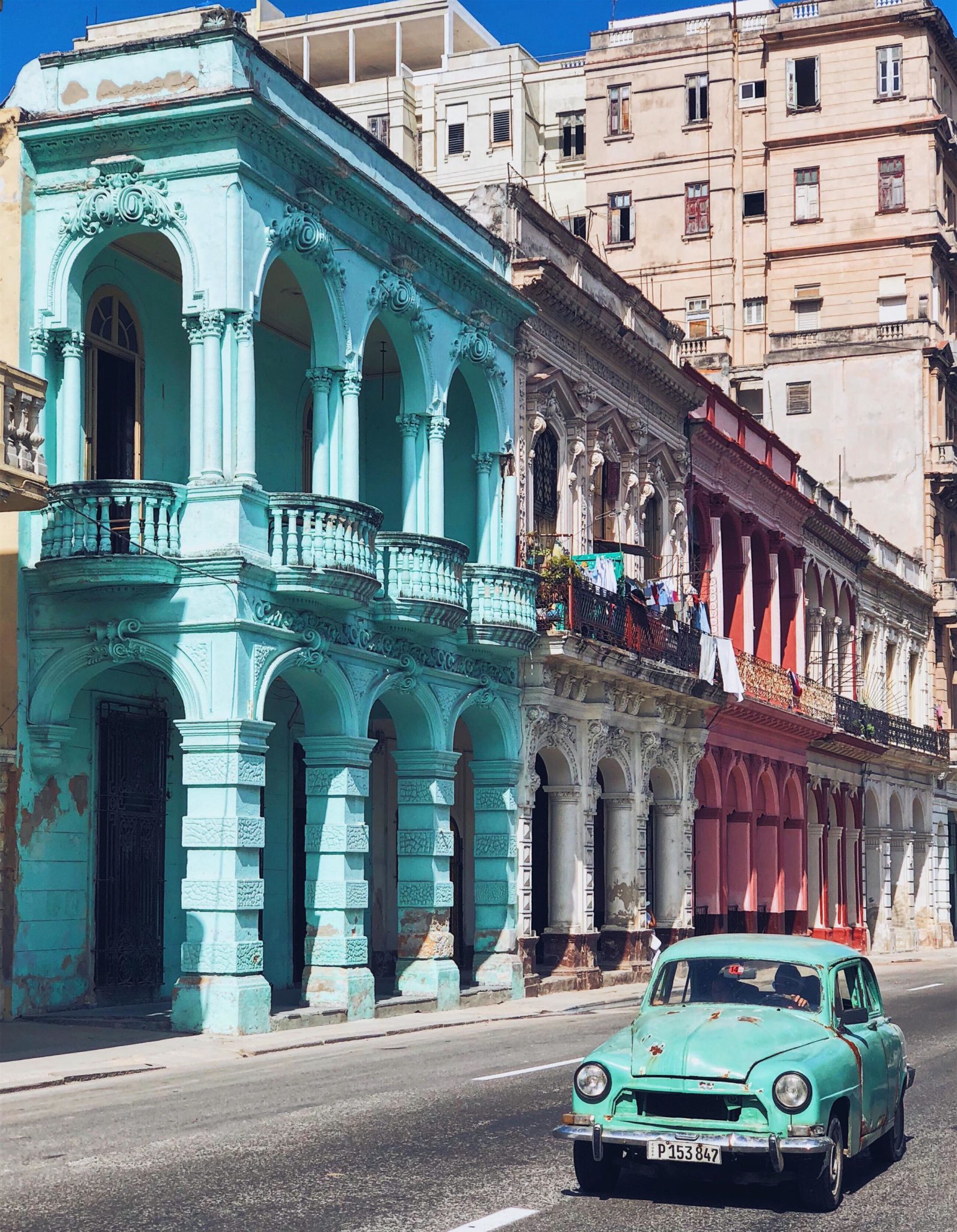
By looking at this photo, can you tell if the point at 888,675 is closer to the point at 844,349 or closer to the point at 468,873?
the point at 844,349

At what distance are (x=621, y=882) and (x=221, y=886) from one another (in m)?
12.8

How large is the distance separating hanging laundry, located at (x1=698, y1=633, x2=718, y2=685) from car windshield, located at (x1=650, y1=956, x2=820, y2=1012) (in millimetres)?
21565

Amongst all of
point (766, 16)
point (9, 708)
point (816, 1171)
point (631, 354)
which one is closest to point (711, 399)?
point (631, 354)

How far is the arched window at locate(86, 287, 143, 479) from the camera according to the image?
21.2 m

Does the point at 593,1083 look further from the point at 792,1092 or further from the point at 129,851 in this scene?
the point at 129,851

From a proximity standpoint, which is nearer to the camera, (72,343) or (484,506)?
(72,343)

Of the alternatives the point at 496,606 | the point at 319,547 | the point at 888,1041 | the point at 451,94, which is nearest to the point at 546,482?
the point at 496,606

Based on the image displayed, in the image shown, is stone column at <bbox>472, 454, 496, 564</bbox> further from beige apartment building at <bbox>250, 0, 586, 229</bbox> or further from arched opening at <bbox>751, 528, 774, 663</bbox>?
beige apartment building at <bbox>250, 0, 586, 229</bbox>

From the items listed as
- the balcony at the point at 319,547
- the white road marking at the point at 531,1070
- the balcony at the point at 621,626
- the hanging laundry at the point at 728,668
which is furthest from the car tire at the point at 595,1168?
the hanging laundry at the point at 728,668

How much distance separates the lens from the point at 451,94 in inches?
2403

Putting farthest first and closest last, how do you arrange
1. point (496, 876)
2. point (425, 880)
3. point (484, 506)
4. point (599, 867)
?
point (599, 867) → point (484, 506) → point (496, 876) → point (425, 880)

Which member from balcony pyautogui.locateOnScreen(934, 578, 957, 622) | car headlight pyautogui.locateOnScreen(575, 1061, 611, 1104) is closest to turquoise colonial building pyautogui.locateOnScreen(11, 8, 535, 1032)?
car headlight pyautogui.locateOnScreen(575, 1061, 611, 1104)

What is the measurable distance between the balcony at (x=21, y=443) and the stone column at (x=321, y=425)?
17.0 feet

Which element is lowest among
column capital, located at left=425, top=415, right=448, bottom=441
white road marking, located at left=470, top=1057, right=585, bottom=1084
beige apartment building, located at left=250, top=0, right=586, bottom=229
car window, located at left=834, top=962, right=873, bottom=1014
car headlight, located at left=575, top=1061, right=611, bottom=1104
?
white road marking, located at left=470, top=1057, right=585, bottom=1084
